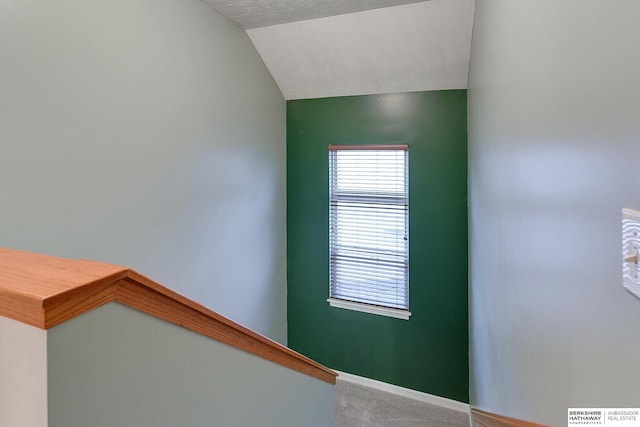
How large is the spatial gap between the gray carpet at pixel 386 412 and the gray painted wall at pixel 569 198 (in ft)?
7.87

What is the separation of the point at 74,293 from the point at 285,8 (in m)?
2.93

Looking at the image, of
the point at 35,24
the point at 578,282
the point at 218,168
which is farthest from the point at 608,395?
the point at 218,168

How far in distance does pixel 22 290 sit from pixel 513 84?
1307 mm

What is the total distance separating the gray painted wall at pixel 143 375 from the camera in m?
0.54

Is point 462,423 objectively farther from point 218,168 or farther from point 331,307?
point 218,168

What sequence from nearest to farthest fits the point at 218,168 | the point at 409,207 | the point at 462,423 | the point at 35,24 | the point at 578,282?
1. the point at 578,282
2. the point at 35,24
3. the point at 218,168
4. the point at 462,423
5. the point at 409,207

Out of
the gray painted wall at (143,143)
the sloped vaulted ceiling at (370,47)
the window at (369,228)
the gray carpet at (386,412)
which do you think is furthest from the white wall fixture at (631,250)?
the gray carpet at (386,412)

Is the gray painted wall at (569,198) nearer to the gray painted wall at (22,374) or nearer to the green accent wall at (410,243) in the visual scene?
the gray painted wall at (22,374)

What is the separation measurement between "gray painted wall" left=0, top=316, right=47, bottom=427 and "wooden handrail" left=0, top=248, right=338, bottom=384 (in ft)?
0.07

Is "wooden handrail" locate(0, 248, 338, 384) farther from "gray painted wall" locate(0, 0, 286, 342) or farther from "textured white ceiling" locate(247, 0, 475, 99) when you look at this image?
"textured white ceiling" locate(247, 0, 475, 99)

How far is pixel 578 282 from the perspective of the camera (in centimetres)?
65

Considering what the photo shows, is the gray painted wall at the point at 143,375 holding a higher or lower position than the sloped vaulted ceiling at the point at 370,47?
lower

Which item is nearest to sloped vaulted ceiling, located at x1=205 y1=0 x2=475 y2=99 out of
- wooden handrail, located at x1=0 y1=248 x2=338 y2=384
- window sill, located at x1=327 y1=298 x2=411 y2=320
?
window sill, located at x1=327 y1=298 x2=411 y2=320

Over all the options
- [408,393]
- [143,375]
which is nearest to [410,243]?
[408,393]
